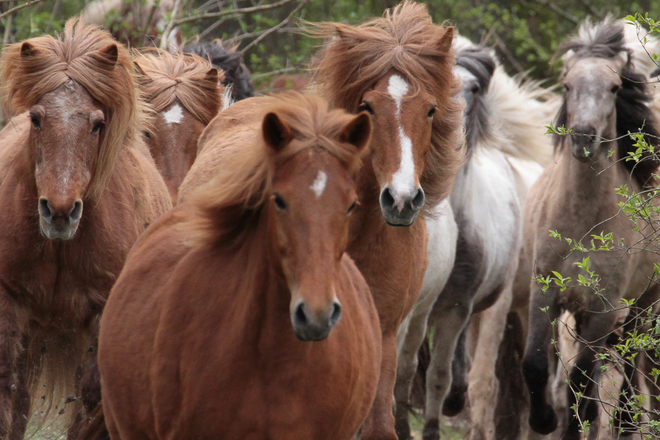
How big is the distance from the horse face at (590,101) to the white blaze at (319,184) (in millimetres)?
3208

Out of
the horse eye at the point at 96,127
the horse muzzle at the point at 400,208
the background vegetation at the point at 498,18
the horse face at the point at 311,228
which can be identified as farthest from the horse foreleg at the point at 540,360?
the background vegetation at the point at 498,18

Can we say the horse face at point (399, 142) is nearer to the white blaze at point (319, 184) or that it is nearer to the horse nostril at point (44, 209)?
the white blaze at point (319, 184)

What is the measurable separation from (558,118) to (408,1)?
171 cm

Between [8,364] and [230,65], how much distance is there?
13.7ft

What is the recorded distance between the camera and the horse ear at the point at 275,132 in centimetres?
313

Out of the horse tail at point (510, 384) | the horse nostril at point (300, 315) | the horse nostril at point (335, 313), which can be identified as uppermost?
the horse nostril at point (300, 315)

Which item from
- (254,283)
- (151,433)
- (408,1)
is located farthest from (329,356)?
(408,1)

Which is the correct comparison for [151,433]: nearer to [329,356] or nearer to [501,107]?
[329,356]

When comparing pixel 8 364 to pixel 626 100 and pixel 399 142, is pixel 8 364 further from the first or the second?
pixel 626 100

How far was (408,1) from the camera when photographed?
5312 mm

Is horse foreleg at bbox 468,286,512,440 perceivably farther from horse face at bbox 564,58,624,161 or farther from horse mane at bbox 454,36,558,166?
horse face at bbox 564,58,624,161

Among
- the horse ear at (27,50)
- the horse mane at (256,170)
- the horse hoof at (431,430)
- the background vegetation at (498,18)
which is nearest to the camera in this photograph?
the horse mane at (256,170)

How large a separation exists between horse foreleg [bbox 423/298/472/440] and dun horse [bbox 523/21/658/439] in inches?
22.6

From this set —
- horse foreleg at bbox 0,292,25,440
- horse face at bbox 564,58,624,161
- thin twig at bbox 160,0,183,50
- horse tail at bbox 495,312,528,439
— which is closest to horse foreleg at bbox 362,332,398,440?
horse foreleg at bbox 0,292,25,440
